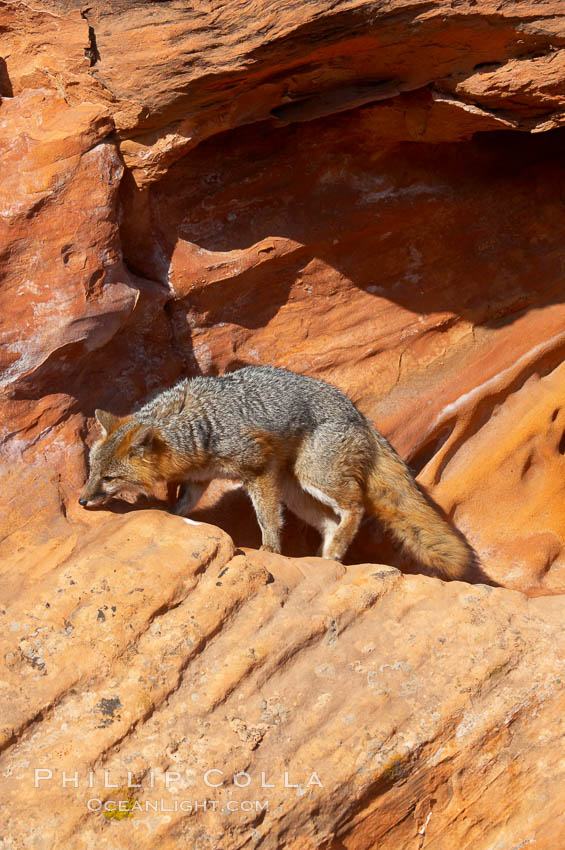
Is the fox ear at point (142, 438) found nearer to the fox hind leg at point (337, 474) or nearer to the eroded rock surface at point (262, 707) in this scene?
the eroded rock surface at point (262, 707)

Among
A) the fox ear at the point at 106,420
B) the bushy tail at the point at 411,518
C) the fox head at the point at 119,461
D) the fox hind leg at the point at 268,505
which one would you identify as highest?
the fox ear at the point at 106,420

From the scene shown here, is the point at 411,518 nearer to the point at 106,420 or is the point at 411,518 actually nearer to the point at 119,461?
the point at 119,461

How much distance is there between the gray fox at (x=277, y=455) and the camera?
20.4 ft

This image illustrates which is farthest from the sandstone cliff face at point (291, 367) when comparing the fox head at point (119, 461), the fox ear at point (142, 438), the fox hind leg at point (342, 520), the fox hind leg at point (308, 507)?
the fox hind leg at point (342, 520)

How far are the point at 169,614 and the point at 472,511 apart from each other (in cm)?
372

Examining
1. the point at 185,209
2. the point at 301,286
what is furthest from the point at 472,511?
the point at 185,209

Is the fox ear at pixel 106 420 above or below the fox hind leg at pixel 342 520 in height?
above

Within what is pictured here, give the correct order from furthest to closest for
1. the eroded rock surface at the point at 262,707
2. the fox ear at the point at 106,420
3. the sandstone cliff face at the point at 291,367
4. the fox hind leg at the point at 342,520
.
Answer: the fox hind leg at the point at 342,520
the fox ear at the point at 106,420
the sandstone cliff face at the point at 291,367
the eroded rock surface at the point at 262,707

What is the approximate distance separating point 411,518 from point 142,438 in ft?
7.96

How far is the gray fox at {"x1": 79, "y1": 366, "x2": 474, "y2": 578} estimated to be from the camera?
6.21 meters

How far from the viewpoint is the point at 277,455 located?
6441 mm

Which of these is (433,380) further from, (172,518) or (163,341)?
(172,518)

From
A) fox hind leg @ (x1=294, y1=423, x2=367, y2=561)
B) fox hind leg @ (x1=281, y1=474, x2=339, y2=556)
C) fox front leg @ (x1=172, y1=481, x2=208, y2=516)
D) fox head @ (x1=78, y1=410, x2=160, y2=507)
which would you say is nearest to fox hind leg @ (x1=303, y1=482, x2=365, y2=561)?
fox hind leg @ (x1=294, y1=423, x2=367, y2=561)

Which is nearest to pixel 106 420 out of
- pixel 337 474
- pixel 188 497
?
pixel 188 497
